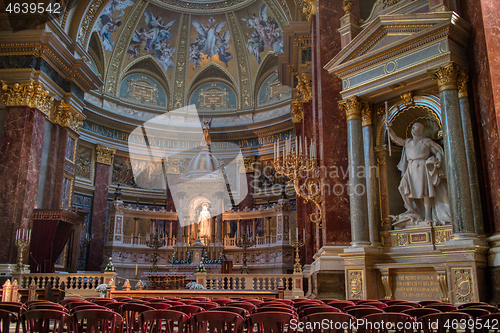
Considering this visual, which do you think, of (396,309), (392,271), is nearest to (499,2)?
(392,271)

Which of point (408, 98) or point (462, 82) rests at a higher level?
point (408, 98)

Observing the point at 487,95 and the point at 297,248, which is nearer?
the point at 487,95

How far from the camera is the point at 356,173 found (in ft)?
32.1

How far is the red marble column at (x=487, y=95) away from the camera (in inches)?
301

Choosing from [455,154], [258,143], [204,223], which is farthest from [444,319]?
[258,143]

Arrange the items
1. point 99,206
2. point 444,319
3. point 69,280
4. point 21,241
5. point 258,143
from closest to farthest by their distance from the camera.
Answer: point 444,319
point 69,280
point 21,241
point 99,206
point 258,143

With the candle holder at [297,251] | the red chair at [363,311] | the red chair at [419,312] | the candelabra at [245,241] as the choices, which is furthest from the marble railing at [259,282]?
the red chair at [419,312]

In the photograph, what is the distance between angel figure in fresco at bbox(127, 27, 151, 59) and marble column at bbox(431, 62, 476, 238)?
67.7ft

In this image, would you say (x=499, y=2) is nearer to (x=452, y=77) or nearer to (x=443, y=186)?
(x=452, y=77)

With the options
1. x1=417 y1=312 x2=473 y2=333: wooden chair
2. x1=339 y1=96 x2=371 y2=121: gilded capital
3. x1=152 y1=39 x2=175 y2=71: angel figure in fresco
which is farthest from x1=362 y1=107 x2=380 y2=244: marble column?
x1=152 y1=39 x2=175 y2=71: angel figure in fresco

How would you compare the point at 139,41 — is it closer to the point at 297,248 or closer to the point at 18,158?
the point at 18,158

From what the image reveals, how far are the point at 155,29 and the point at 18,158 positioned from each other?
46.1 ft

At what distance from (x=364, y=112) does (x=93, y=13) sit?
14.9 m

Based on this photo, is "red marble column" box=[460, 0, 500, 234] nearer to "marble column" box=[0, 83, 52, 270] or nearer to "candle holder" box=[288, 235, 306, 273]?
"candle holder" box=[288, 235, 306, 273]
